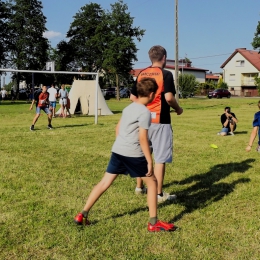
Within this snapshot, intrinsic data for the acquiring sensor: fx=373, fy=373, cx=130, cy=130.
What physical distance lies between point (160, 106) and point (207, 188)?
1.75m

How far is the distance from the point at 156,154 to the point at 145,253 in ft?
5.55

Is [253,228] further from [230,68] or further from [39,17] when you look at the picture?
[230,68]

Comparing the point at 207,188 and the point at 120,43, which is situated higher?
the point at 120,43

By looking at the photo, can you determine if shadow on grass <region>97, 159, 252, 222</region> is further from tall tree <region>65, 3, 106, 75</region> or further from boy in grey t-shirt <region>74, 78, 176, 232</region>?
tall tree <region>65, 3, 106, 75</region>

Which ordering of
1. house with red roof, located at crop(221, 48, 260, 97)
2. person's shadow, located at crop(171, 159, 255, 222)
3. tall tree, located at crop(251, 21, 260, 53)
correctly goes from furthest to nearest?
house with red roof, located at crop(221, 48, 260, 97) < tall tree, located at crop(251, 21, 260, 53) < person's shadow, located at crop(171, 159, 255, 222)

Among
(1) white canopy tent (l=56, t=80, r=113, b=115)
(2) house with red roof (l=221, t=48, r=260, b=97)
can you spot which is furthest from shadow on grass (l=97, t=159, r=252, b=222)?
(2) house with red roof (l=221, t=48, r=260, b=97)

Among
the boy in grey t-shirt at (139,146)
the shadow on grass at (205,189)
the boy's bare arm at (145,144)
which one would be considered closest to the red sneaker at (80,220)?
the shadow on grass at (205,189)

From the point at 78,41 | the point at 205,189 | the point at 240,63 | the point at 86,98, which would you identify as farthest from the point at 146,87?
the point at 240,63

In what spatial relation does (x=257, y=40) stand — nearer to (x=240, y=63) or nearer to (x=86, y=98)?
(x=86, y=98)

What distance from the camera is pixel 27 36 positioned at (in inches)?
2035

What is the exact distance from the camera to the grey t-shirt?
12.3ft

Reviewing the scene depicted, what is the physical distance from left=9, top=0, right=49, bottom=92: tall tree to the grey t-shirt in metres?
49.7

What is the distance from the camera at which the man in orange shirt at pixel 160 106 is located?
15.2 ft

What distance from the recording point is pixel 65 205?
488 cm
